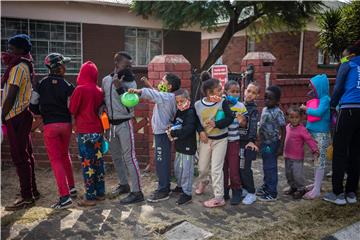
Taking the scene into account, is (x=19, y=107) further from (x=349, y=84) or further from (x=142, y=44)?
(x=142, y=44)

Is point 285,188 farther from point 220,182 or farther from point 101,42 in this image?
point 101,42

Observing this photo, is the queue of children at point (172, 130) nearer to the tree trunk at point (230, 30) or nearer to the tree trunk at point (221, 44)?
the tree trunk at point (230, 30)

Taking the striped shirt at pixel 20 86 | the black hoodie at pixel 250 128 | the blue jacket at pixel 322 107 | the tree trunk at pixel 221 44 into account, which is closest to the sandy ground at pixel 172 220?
the black hoodie at pixel 250 128

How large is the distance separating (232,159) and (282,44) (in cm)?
1354

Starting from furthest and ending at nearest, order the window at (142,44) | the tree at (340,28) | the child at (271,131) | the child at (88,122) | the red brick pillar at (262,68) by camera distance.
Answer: the window at (142,44) < the tree at (340,28) < the red brick pillar at (262,68) < the child at (271,131) < the child at (88,122)

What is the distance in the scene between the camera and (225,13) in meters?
11.9

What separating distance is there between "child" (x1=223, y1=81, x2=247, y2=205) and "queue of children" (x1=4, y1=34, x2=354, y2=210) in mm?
12

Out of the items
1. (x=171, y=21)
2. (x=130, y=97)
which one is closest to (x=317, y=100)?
(x=130, y=97)

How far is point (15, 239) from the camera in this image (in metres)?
3.42

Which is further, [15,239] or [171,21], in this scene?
[171,21]

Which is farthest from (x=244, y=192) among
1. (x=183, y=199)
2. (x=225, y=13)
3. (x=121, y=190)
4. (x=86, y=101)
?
(x=225, y=13)

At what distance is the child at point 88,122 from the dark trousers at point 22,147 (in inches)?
24.5

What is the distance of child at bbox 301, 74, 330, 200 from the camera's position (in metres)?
4.49

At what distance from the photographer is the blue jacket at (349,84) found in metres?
4.16
